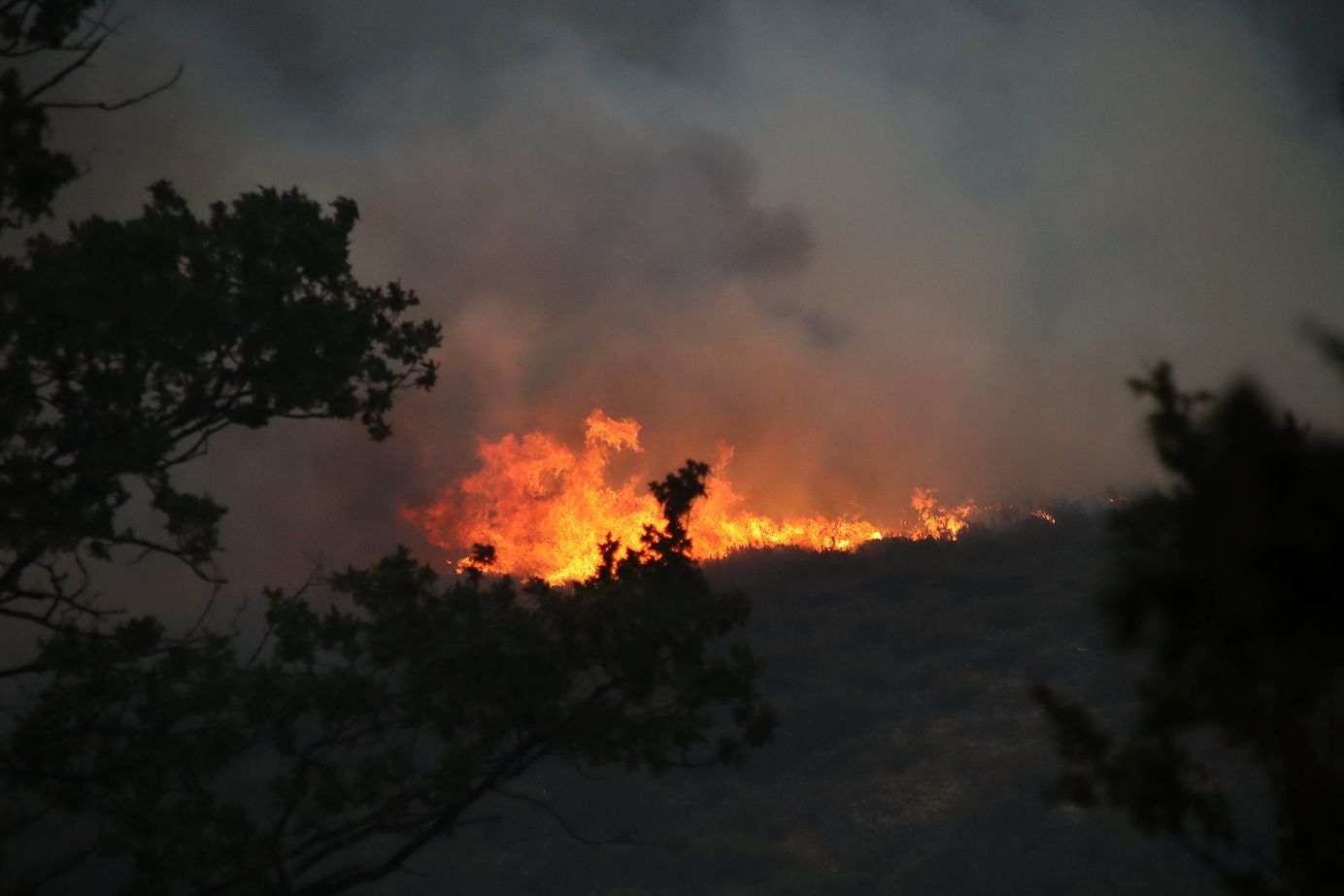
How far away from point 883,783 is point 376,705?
73.9 ft

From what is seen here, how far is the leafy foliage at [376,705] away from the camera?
31.3 feet

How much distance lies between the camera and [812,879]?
26.8m

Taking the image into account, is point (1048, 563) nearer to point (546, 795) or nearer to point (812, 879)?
point (812, 879)

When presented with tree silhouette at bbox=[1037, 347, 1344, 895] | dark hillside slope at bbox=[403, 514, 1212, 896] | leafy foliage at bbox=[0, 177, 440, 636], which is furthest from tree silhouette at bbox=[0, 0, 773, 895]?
dark hillside slope at bbox=[403, 514, 1212, 896]

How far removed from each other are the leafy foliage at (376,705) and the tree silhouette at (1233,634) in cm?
527

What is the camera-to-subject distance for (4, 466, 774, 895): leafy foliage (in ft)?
31.3

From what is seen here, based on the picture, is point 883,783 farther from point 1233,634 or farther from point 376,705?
point 1233,634

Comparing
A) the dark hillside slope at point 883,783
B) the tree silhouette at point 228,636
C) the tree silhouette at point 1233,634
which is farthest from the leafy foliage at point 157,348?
the dark hillside slope at point 883,783

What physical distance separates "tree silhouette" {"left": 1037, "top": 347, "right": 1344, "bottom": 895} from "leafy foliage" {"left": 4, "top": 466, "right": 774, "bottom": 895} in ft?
17.3

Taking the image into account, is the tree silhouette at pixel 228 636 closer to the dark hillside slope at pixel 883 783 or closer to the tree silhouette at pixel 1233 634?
the tree silhouette at pixel 1233 634

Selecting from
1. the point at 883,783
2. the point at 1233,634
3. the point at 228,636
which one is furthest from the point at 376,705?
the point at 883,783

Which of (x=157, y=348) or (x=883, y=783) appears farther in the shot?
(x=883, y=783)

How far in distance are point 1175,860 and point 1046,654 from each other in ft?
31.1

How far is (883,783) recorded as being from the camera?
98.6ft
